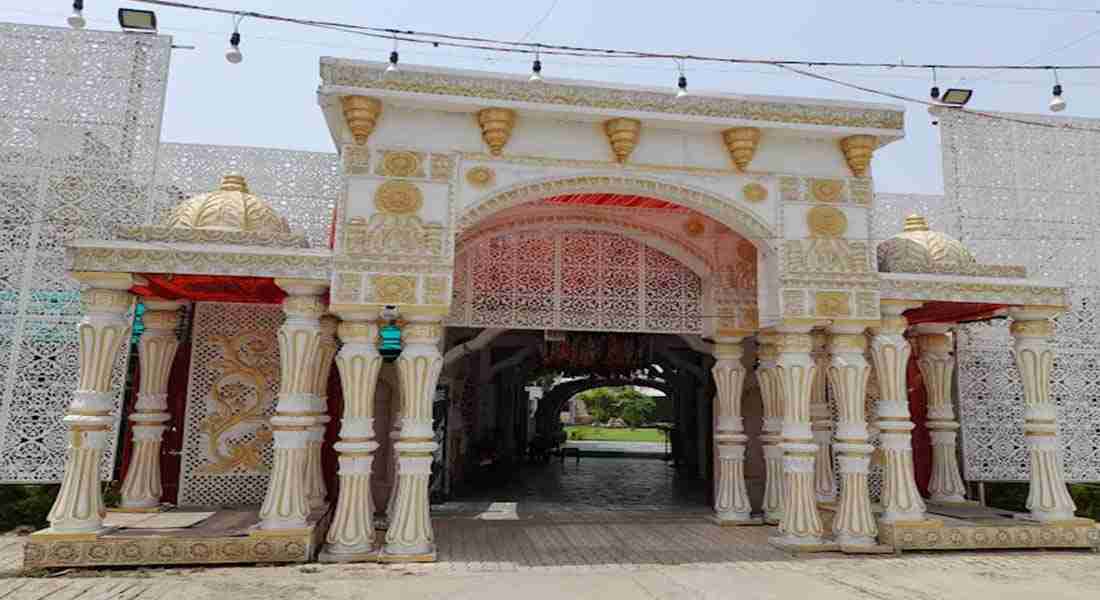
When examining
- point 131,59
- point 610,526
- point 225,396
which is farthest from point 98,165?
point 610,526

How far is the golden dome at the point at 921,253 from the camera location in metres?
5.92

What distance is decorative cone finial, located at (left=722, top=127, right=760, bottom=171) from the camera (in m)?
5.54

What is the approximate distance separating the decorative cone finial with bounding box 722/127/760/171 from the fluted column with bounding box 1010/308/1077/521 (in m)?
2.77

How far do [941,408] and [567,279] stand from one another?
13.6 feet

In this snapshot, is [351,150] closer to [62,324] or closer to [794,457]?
[62,324]

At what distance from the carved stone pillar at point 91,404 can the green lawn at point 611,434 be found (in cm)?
2184

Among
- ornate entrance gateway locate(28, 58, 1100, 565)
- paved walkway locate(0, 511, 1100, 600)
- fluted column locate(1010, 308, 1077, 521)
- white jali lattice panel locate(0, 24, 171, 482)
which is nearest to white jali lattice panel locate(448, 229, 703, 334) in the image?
ornate entrance gateway locate(28, 58, 1100, 565)

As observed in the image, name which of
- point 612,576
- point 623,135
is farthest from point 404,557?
point 623,135

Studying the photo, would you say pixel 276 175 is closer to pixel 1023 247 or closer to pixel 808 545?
pixel 808 545

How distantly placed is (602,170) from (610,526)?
3.39 meters

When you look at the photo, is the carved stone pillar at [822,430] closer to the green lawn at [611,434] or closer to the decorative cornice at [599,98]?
the decorative cornice at [599,98]

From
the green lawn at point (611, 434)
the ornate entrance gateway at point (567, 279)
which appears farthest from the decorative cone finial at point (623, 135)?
the green lawn at point (611, 434)

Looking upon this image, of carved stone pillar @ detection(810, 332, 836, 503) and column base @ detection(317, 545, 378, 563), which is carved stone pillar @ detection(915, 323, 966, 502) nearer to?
carved stone pillar @ detection(810, 332, 836, 503)

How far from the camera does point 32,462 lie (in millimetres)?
5691
